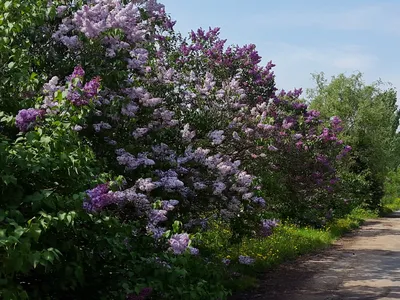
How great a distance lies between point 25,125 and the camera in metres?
4.21

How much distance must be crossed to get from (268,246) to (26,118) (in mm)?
10148

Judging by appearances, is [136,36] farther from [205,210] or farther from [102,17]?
[205,210]

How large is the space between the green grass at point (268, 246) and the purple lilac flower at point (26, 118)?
16.3 feet

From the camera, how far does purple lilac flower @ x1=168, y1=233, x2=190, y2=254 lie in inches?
198

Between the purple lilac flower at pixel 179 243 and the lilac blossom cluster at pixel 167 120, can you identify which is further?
the lilac blossom cluster at pixel 167 120

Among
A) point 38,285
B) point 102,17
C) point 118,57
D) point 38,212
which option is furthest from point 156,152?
point 38,212

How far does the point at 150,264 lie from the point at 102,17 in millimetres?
3513

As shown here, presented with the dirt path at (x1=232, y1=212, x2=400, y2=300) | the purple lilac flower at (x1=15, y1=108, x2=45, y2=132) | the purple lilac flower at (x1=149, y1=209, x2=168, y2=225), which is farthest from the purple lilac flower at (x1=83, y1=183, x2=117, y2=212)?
the dirt path at (x1=232, y1=212, x2=400, y2=300)


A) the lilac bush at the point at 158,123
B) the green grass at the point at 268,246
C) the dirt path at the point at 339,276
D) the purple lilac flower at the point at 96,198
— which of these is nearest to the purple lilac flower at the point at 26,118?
the lilac bush at the point at 158,123

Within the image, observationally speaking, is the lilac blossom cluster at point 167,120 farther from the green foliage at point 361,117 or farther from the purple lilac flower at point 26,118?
the green foliage at point 361,117

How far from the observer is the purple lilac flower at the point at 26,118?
4.19m

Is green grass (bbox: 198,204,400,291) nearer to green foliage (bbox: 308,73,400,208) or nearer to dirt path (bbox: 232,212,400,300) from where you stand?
dirt path (bbox: 232,212,400,300)

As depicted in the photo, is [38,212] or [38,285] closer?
[38,212]

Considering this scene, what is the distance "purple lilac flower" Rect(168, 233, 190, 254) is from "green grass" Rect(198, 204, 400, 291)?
3.47 meters
